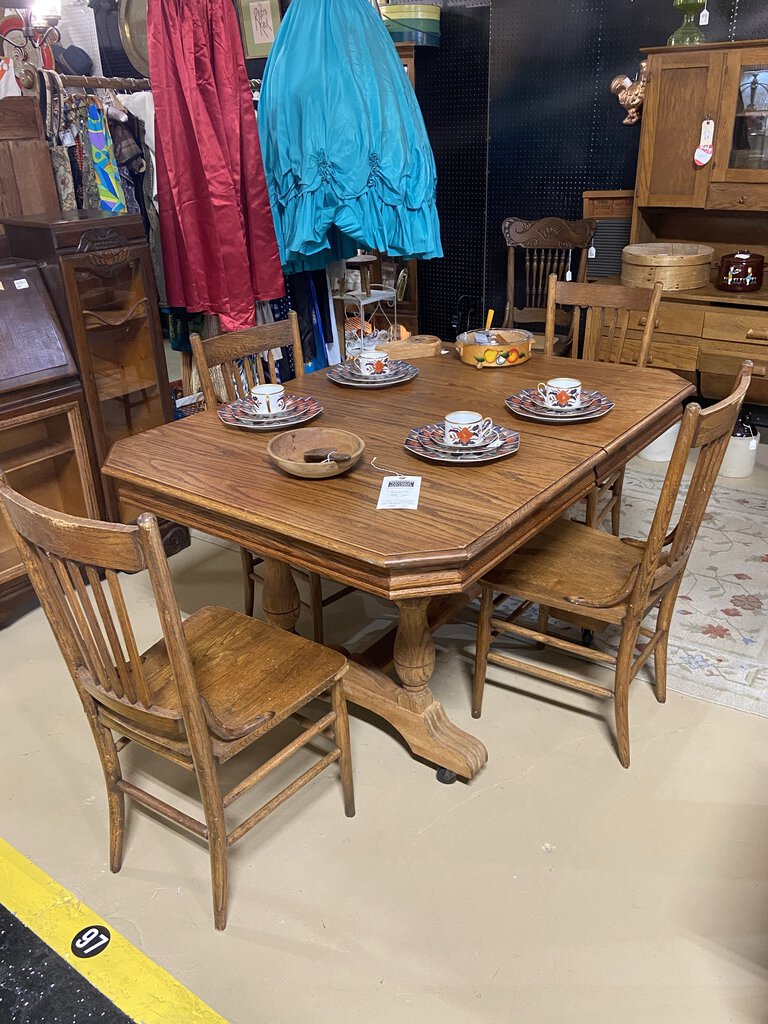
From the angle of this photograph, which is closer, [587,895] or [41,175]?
[587,895]

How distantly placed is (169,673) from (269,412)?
77 centimetres

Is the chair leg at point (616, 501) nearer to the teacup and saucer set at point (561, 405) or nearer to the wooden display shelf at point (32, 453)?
the teacup and saucer set at point (561, 405)

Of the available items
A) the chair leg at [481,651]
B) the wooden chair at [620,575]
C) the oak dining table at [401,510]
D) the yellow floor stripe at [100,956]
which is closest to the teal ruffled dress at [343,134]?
the oak dining table at [401,510]

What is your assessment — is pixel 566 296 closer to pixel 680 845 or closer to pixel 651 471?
pixel 651 471

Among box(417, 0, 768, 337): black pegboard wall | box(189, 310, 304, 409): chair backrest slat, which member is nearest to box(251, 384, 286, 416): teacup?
box(189, 310, 304, 409): chair backrest slat

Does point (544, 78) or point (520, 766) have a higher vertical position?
point (544, 78)

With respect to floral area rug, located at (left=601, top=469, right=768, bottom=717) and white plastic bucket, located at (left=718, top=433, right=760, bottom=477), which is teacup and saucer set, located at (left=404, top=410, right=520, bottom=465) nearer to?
floral area rug, located at (left=601, top=469, right=768, bottom=717)

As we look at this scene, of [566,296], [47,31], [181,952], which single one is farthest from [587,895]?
[47,31]

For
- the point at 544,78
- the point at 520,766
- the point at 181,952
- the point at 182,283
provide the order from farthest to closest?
the point at 544,78 < the point at 182,283 < the point at 520,766 < the point at 181,952

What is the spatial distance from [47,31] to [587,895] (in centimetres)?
390

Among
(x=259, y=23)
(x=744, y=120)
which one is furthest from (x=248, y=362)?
(x=259, y=23)

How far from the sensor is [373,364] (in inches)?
100.0

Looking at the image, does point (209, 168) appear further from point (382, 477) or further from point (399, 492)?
point (399, 492)

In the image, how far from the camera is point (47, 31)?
3549mm
